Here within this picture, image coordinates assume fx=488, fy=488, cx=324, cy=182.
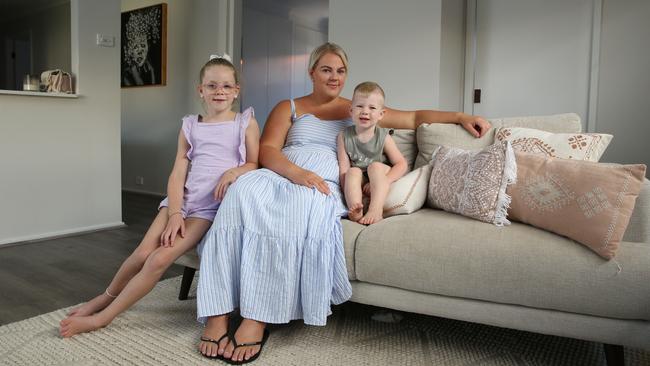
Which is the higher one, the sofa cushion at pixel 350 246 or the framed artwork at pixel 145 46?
the framed artwork at pixel 145 46

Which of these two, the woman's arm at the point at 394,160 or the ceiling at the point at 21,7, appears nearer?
the woman's arm at the point at 394,160

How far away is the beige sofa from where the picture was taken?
53.4 inches

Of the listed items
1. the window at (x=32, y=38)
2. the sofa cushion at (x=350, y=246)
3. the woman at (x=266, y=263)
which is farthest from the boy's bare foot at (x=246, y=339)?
the window at (x=32, y=38)

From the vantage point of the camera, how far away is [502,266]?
146 cm

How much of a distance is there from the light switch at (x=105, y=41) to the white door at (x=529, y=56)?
107 inches

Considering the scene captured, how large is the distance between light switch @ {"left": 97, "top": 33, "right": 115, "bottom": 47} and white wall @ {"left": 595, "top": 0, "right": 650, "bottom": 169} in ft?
11.4

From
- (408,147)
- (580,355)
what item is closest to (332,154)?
(408,147)

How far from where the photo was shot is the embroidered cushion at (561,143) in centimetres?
184

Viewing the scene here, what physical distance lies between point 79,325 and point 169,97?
3996mm

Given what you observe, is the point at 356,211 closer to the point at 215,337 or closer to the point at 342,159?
the point at 342,159

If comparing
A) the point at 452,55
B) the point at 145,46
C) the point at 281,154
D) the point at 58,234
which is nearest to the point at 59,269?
the point at 58,234

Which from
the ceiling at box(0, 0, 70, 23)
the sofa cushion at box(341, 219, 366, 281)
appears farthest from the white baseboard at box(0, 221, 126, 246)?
the ceiling at box(0, 0, 70, 23)

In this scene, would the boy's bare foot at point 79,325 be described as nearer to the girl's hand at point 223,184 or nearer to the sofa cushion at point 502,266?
the girl's hand at point 223,184

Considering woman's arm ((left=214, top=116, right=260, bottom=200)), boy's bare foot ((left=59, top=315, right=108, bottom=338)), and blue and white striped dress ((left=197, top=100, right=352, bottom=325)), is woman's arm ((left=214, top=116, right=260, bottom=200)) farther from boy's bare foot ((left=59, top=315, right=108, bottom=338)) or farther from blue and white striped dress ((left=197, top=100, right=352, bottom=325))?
boy's bare foot ((left=59, top=315, right=108, bottom=338))
